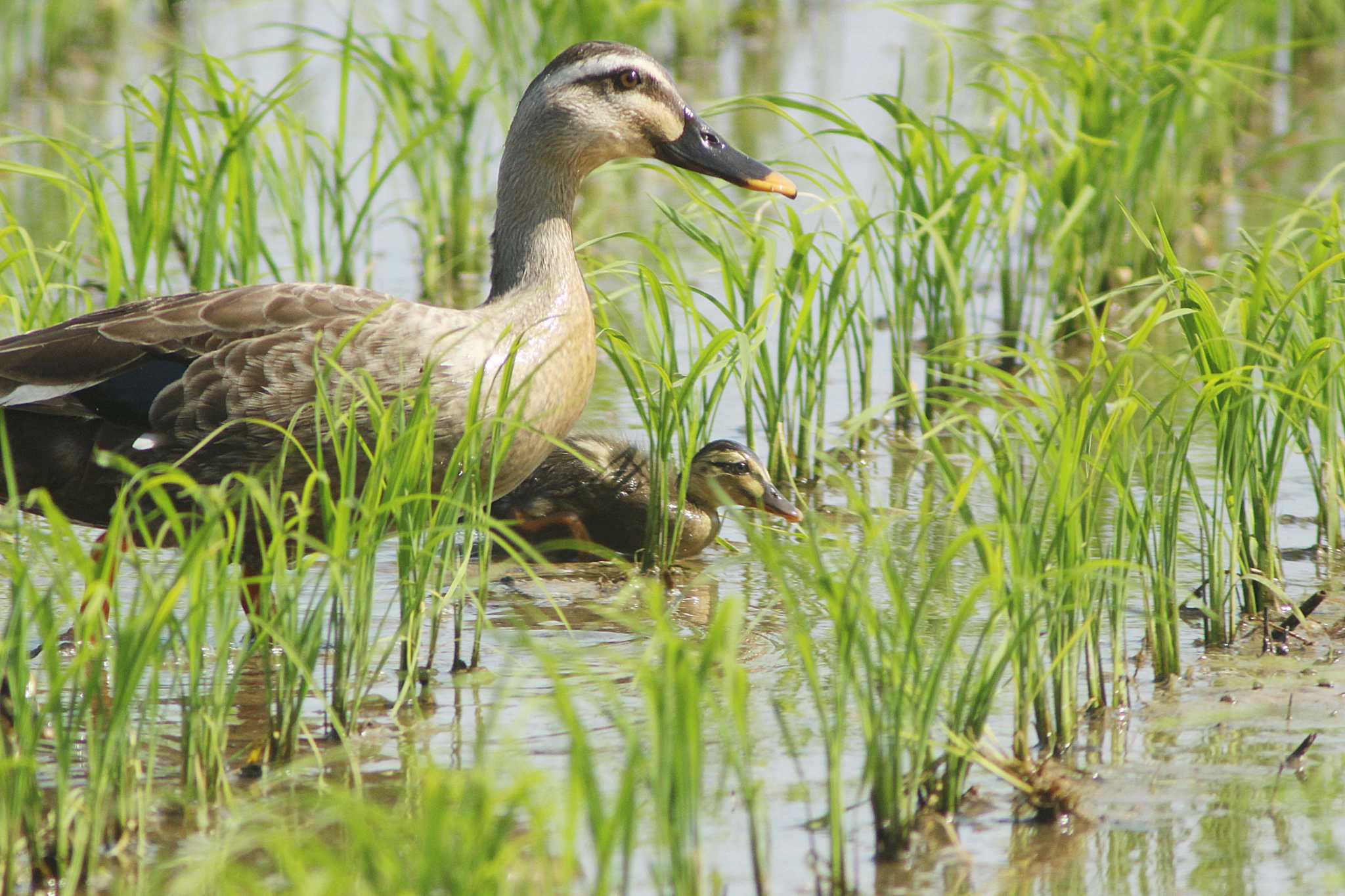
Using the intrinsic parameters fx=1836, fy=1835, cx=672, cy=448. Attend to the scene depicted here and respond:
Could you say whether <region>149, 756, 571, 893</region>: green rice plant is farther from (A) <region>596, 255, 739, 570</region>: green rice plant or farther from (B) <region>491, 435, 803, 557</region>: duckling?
(B) <region>491, 435, 803, 557</region>: duckling

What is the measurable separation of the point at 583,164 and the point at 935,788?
2144mm

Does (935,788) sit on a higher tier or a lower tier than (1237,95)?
lower

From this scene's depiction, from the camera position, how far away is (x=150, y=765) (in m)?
2.91

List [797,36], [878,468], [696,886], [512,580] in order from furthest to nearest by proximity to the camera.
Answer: [797,36] → [878,468] → [512,580] → [696,886]

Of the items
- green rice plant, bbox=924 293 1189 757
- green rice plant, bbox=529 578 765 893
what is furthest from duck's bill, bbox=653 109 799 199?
green rice plant, bbox=529 578 765 893

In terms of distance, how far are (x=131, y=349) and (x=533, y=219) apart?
1050 millimetres

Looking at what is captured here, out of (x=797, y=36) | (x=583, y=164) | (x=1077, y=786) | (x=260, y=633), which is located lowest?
(x=1077, y=786)

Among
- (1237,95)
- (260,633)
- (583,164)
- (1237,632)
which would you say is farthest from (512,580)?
(1237,95)

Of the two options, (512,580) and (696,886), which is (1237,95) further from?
(696,886)

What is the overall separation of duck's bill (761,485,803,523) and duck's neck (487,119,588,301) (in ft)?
2.67

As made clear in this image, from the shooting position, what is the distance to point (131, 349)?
4055 millimetres

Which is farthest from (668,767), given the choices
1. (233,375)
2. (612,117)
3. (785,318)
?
(785,318)

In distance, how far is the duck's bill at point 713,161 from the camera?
15.7ft

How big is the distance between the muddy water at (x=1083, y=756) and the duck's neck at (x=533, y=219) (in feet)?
2.57
